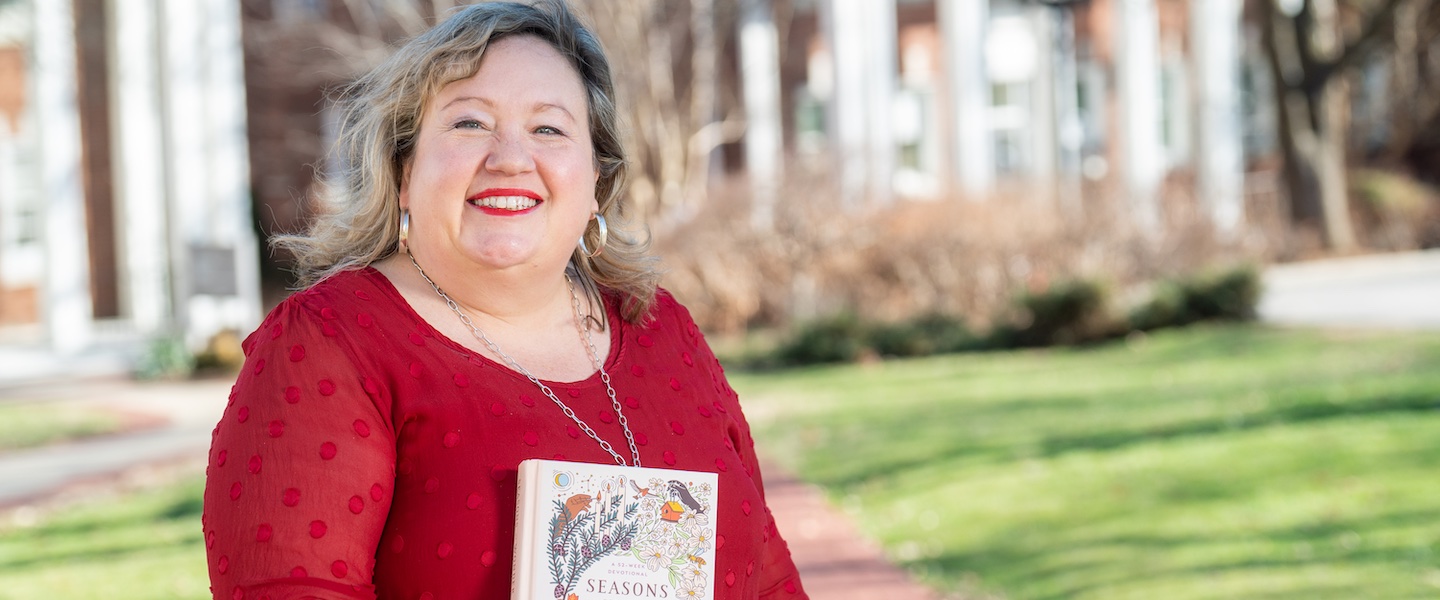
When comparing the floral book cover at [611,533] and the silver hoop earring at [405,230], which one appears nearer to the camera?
the floral book cover at [611,533]

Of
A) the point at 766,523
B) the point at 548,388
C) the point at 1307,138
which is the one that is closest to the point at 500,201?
the point at 548,388

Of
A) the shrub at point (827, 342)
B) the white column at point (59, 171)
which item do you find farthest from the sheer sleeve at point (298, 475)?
the white column at point (59, 171)

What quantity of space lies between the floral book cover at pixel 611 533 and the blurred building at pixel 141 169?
15174 mm

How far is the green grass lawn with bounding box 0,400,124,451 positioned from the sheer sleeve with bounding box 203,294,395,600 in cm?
1027

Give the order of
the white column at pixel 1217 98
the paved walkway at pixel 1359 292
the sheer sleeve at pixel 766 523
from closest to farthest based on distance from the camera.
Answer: the sheer sleeve at pixel 766 523
the paved walkway at pixel 1359 292
the white column at pixel 1217 98

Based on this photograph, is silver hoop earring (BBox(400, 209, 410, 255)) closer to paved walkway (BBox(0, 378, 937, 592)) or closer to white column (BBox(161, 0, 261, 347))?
paved walkway (BBox(0, 378, 937, 592))

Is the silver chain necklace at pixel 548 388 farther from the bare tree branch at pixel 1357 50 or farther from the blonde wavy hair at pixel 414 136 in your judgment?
the bare tree branch at pixel 1357 50

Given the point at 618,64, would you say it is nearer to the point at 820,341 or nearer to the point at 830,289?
the point at 830,289

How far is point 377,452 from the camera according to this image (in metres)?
1.89

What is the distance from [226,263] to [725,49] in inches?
433

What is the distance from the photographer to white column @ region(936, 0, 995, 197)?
2131 cm

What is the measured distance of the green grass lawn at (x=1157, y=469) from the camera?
239 inches

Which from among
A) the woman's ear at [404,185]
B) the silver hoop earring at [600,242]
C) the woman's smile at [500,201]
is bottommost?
the silver hoop earring at [600,242]

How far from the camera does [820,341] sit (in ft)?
49.4
